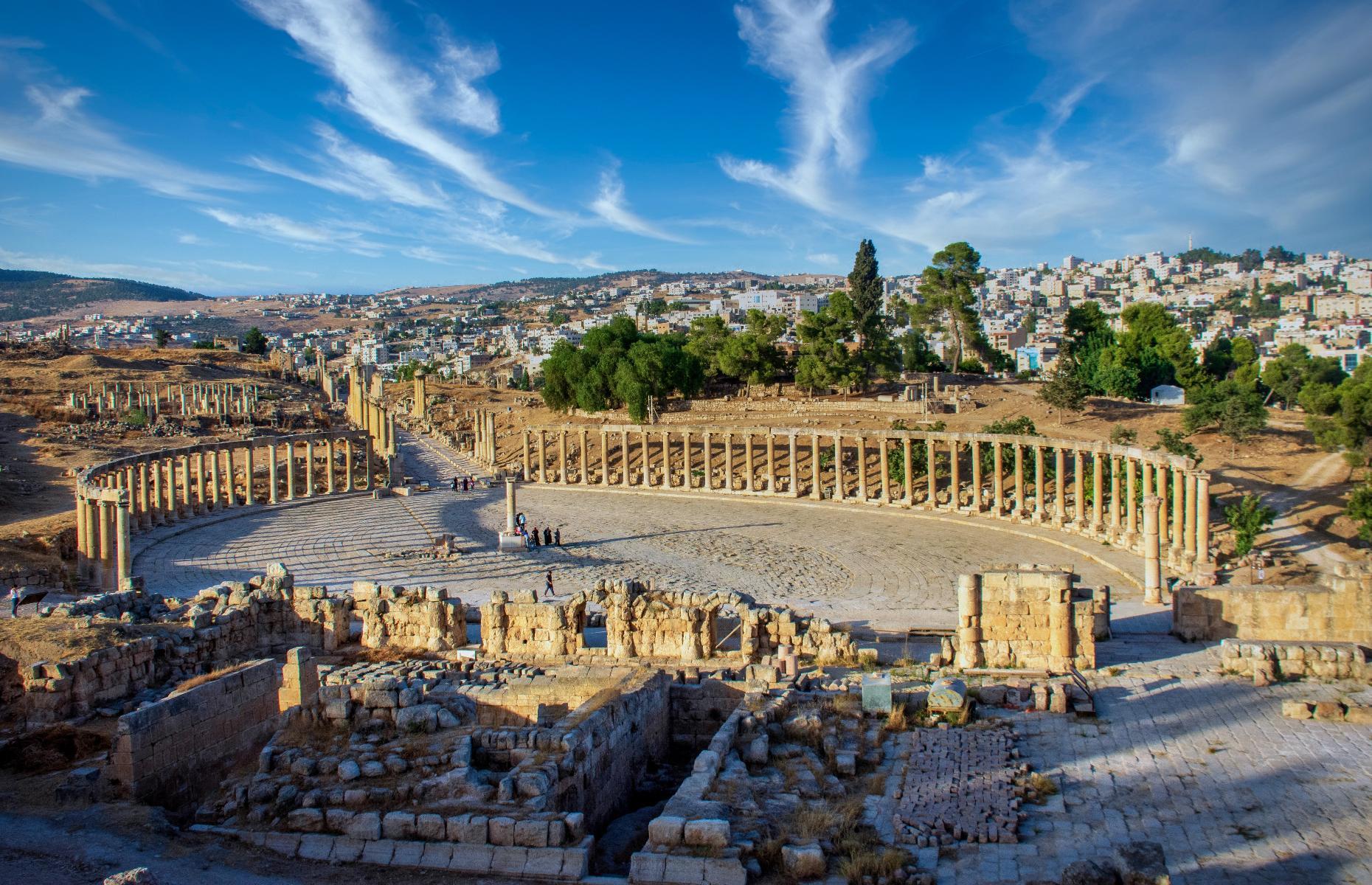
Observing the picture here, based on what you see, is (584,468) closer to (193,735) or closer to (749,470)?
(749,470)

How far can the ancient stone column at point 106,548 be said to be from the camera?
29656mm

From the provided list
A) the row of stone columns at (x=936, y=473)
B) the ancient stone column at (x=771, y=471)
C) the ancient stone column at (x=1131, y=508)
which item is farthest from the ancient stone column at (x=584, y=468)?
the ancient stone column at (x=1131, y=508)

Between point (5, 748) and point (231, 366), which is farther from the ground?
point (231, 366)

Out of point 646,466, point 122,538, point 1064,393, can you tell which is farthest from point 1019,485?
point 122,538

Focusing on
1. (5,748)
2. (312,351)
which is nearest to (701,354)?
(5,748)

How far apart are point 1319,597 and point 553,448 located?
150ft

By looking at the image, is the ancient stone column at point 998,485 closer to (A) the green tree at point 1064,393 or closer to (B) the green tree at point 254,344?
(A) the green tree at point 1064,393

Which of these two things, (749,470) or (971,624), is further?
(749,470)

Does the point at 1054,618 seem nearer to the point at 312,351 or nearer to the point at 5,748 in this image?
the point at 5,748

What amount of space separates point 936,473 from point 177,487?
117ft

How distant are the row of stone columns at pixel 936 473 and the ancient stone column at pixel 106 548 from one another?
880 inches

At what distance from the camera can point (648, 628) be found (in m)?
18.0

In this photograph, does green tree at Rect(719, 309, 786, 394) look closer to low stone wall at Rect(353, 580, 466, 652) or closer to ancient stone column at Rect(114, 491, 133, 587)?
ancient stone column at Rect(114, 491, 133, 587)

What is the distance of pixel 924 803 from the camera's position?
35.1 ft
